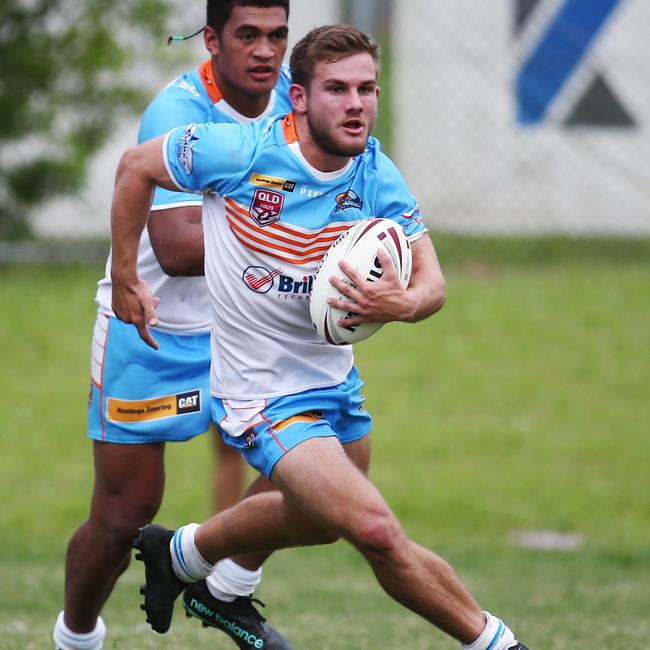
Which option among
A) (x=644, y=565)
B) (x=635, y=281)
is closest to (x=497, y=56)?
(x=635, y=281)

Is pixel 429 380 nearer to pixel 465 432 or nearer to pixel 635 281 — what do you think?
pixel 465 432

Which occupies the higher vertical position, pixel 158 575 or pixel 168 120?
pixel 168 120

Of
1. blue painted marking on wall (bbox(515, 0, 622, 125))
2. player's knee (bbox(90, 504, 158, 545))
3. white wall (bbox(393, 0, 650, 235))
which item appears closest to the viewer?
player's knee (bbox(90, 504, 158, 545))

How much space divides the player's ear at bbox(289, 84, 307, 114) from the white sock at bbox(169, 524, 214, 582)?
1581mm

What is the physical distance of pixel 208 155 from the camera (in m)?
4.74

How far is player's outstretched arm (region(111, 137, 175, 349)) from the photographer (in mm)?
4867

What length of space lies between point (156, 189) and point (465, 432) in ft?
21.2

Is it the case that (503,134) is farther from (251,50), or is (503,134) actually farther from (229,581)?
(229,581)

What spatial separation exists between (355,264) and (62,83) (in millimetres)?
8276

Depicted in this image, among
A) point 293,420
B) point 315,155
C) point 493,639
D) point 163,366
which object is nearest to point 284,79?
point 315,155

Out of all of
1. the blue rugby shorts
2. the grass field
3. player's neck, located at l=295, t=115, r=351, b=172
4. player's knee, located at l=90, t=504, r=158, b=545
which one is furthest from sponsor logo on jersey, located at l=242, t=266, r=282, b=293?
the grass field

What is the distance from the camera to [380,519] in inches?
176

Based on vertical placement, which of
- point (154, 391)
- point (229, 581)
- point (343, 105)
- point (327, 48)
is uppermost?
point (327, 48)

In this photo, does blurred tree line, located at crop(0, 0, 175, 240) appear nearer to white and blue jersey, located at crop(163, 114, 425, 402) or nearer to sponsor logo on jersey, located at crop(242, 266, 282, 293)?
white and blue jersey, located at crop(163, 114, 425, 402)
